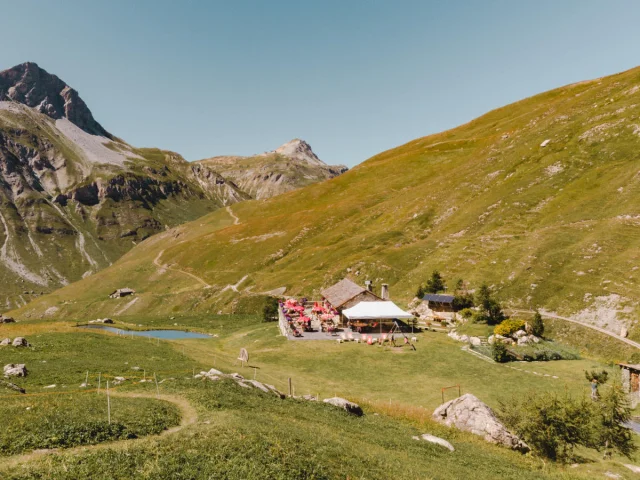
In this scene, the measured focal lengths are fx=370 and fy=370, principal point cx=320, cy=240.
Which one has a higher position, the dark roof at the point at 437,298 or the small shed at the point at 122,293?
the small shed at the point at 122,293

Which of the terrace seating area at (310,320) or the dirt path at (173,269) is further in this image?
the dirt path at (173,269)

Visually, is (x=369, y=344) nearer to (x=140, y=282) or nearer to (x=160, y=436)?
(x=160, y=436)

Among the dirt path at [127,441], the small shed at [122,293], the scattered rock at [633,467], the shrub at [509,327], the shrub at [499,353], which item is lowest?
the scattered rock at [633,467]

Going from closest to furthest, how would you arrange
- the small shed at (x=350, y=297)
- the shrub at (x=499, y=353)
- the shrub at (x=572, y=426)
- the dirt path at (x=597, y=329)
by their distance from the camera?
the shrub at (x=572, y=426), the dirt path at (x=597, y=329), the shrub at (x=499, y=353), the small shed at (x=350, y=297)

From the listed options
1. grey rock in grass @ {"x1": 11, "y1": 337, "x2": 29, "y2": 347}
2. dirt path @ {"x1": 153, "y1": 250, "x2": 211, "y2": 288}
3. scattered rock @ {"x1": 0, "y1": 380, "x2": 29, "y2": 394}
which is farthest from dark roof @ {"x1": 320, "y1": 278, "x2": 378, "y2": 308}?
dirt path @ {"x1": 153, "y1": 250, "x2": 211, "y2": 288}

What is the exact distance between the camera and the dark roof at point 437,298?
207 feet

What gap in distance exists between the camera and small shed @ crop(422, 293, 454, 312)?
63.5 meters

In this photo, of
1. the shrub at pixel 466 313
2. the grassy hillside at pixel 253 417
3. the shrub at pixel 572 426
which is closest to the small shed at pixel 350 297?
the shrub at pixel 466 313

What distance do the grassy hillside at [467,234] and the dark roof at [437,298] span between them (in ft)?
24.2

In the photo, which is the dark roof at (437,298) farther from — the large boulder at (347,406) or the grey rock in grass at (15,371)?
the grey rock in grass at (15,371)

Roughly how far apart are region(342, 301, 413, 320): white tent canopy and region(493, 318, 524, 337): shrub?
12.5 m

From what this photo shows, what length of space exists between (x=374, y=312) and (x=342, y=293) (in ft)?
36.7

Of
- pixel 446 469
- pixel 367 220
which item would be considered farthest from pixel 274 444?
pixel 367 220

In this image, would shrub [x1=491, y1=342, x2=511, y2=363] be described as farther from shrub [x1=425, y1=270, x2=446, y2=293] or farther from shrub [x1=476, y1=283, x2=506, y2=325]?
shrub [x1=425, y1=270, x2=446, y2=293]
